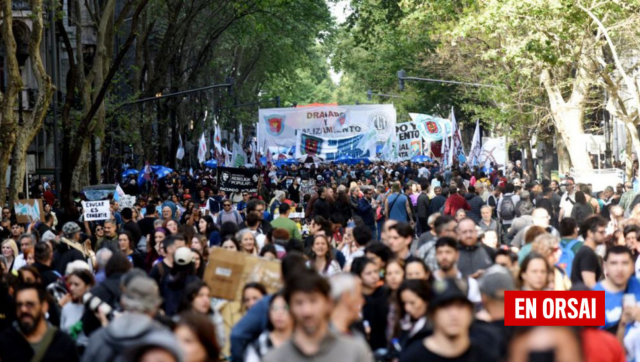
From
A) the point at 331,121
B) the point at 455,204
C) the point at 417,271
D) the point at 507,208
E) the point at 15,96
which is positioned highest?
the point at 331,121

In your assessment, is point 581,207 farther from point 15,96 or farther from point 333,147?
point 333,147

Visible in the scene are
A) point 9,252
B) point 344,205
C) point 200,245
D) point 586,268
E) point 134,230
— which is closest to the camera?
point 586,268

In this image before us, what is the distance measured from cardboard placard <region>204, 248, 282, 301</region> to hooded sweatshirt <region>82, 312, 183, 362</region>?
8.71 ft

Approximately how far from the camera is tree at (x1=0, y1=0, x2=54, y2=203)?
22625mm

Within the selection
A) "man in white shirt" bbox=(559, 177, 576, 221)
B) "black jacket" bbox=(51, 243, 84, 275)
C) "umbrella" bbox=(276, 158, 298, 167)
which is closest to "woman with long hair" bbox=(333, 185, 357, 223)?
"man in white shirt" bbox=(559, 177, 576, 221)

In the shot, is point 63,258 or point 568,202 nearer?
point 63,258

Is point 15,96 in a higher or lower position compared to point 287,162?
higher

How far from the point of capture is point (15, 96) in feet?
76.2

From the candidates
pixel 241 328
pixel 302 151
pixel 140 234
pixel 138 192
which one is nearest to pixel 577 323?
pixel 241 328

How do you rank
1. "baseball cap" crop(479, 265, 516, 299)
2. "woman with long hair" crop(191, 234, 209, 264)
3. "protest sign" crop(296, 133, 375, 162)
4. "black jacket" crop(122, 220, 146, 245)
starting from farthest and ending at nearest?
"protest sign" crop(296, 133, 375, 162) < "black jacket" crop(122, 220, 146, 245) < "woman with long hair" crop(191, 234, 209, 264) < "baseball cap" crop(479, 265, 516, 299)

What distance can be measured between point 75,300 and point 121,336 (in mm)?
3338

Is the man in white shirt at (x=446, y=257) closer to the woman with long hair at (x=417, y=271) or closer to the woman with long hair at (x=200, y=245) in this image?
the woman with long hair at (x=417, y=271)

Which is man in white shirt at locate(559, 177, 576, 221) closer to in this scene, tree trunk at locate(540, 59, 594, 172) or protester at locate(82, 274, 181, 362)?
tree trunk at locate(540, 59, 594, 172)

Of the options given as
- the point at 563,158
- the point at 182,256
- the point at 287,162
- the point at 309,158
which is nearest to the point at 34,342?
the point at 182,256
